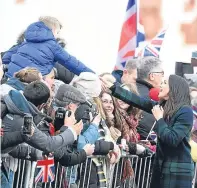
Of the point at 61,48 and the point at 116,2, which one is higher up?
the point at 116,2

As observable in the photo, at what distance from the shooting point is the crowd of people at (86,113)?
7.55 m

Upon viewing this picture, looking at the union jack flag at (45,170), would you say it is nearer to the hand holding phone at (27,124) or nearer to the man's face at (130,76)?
the hand holding phone at (27,124)

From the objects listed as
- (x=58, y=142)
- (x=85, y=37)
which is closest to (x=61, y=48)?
(x=58, y=142)

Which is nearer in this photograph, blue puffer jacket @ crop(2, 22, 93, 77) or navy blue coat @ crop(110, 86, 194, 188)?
navy blue coat @ crop(110, 86, 194, 188)

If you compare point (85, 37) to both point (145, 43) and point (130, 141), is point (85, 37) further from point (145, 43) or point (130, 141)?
point (130, 141)

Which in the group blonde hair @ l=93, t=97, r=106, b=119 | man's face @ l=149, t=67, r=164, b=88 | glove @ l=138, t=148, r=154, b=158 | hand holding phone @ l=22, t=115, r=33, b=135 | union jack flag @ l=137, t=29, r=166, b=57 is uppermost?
union jack flag @ l=137, t=29, r=166, b=57

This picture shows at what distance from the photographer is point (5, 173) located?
7.62 m

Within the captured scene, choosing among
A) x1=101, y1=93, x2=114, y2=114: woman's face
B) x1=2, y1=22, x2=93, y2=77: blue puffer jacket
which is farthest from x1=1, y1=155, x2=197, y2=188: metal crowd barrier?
x1=2, y1=22, x2=93, y2=77: blue puffer jacket

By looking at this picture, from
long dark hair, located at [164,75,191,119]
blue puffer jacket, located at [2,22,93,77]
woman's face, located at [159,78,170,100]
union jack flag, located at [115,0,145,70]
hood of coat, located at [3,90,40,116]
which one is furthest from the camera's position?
union jack flag, located at [115,0,145,70]

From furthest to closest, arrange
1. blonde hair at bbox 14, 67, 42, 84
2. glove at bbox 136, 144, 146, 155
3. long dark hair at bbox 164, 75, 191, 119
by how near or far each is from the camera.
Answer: glove at bbox 136, 144, 146, 155 < long dark hair at bbox 164, 75, 191, 119 < blonde hair at bbox 14, 67, 42, 84

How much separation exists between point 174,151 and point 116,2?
5.69 m

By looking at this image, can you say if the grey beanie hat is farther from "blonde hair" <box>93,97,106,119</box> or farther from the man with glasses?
the man with glasses

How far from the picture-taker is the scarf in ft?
31.1

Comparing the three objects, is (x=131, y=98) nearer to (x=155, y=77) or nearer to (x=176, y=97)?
(x=176, y=97)
